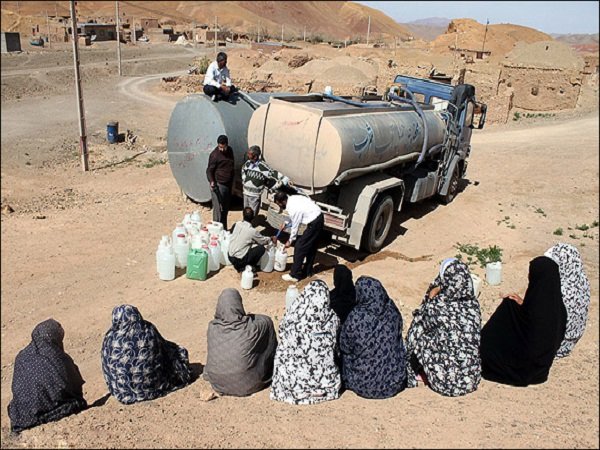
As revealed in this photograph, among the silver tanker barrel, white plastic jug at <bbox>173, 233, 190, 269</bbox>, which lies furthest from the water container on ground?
the silver tanker barrel

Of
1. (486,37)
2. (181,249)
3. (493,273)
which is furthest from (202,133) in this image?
(486,37)

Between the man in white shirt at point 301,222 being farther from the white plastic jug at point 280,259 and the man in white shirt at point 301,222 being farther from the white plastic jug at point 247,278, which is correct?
the white plastic jug at point 247,278

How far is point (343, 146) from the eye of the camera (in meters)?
7.32

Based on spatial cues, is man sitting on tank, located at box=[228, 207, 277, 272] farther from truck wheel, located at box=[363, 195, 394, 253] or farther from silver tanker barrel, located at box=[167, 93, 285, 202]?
silver tanker barrel, located at box=[167, 93, 285, 202]

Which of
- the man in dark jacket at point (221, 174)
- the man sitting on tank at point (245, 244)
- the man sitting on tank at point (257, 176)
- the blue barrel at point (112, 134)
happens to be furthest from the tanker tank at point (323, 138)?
the blue barrel at point (112, 134)

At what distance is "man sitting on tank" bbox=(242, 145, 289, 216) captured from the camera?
7.85 metres

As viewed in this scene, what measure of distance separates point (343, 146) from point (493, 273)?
107 inches

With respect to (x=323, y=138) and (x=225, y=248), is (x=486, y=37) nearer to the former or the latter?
(x=323, y=138)

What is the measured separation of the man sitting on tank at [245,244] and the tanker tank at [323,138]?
3.64 ft

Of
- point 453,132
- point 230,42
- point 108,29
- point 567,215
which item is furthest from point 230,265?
point 230,42

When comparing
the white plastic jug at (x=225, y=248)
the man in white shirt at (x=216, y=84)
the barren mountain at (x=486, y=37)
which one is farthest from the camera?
the barren mountain at (x=486, y=37)

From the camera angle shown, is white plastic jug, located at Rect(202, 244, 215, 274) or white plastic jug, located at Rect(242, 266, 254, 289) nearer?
white plastic jug, located at Rect(242, 266, 254, 289)

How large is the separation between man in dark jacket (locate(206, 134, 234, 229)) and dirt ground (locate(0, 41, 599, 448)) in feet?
3.51

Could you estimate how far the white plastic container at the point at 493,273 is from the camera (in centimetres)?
756
